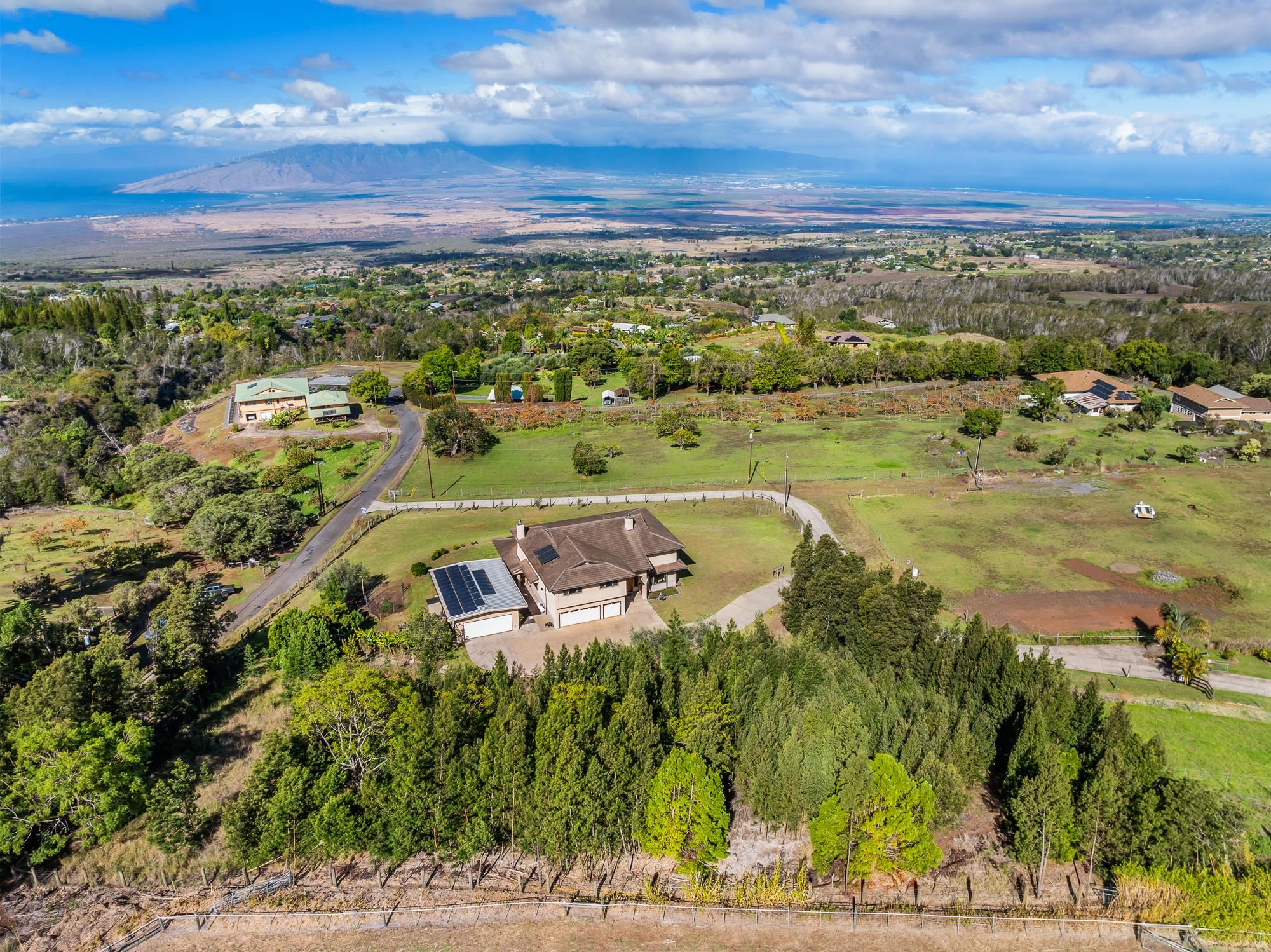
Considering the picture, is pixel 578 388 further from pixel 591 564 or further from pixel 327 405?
pixel 591 564

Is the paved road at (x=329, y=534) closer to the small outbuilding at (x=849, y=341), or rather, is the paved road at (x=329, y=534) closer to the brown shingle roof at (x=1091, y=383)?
the small outbuilding at (x=849, y=341)

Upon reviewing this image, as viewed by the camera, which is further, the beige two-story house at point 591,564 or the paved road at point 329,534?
the paved road at point 329,534

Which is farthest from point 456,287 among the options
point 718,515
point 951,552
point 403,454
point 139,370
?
point 951,552

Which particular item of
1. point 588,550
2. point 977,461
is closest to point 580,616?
→ point 588,550

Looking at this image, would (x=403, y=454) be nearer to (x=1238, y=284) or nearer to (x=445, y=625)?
(x=445, y=625)

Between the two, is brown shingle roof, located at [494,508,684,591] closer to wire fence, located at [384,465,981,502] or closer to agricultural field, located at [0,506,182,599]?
wire fence, located at [384,465,981,502]

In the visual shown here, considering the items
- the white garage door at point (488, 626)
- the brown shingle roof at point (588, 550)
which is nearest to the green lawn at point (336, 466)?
the brown shingle roof at point (588, 550)

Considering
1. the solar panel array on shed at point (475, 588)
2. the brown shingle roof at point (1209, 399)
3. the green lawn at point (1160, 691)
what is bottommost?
the green lawn at point (1160, 691)

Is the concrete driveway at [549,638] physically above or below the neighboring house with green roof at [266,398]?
below
